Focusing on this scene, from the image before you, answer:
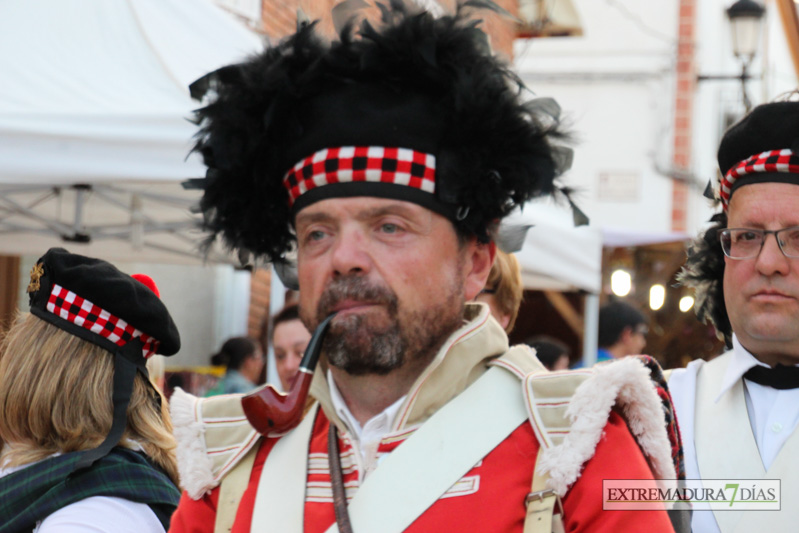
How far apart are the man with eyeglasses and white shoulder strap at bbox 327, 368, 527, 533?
29.5 inches

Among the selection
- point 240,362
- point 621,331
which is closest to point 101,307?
point 240,362

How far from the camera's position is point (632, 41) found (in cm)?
1633

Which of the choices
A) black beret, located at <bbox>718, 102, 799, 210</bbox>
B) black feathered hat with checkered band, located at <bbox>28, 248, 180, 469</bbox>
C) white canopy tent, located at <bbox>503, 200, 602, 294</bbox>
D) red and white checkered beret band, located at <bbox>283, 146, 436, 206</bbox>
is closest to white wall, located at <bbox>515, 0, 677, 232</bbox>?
white canopy tent, located at <bbox>503, 200, 602, 294</bbox>

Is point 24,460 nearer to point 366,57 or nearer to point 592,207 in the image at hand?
point 366,57

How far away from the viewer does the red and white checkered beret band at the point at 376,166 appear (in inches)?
79.0

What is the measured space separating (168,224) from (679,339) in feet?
15.5

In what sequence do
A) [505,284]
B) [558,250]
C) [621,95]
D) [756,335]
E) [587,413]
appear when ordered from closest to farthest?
[587,413] < [756,335] < [505,284] < [558,250] < [621,95]

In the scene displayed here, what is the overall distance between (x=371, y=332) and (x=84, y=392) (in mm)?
1001

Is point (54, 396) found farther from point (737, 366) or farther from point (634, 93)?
point (634, 93)

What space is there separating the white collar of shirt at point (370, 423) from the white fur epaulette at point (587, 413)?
271 mm

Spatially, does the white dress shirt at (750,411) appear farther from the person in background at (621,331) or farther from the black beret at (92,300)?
the person in background at (621,331)

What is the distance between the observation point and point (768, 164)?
98.9 inches

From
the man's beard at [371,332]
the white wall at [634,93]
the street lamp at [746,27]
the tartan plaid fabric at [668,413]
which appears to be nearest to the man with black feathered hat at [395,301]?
the man's beard at [371,332]

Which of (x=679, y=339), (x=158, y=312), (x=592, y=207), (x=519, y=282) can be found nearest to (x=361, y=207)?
(x=158, y=312)
